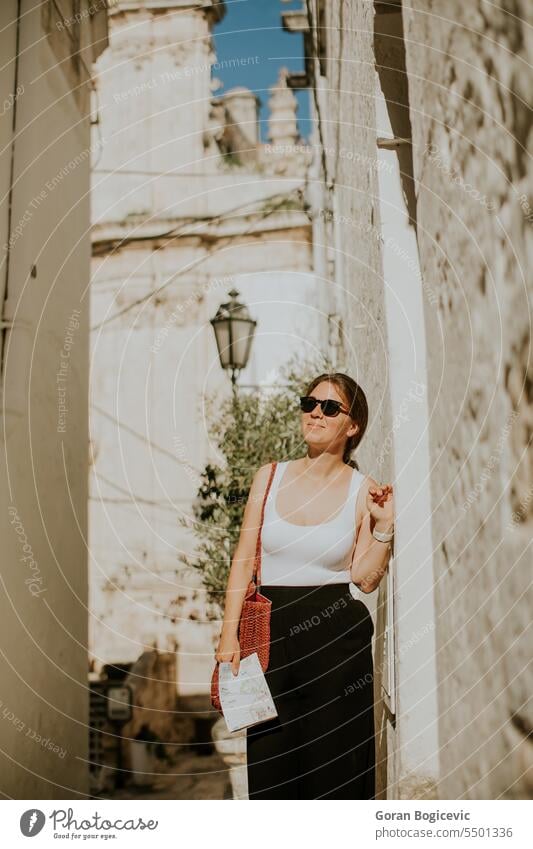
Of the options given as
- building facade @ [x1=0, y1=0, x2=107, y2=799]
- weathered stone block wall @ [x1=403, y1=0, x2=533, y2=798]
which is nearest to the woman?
weathered stone block wall @ [x1=403, y1=0, x2=533, y2=798]

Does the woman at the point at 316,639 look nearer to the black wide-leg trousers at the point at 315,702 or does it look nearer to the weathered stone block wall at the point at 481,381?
the black wide-leg trousers at the point at 315,702

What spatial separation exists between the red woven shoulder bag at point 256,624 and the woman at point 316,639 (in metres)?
0.01

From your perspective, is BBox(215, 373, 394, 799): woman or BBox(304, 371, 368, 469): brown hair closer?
BBox(215, 373, 394, 799): woman

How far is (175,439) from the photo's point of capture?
6957 millimetres

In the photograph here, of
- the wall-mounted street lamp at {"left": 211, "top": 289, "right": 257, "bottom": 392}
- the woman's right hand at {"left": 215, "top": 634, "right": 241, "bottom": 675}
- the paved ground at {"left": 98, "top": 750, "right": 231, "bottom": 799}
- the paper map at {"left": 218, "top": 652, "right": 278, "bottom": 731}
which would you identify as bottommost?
the paved ground at {"left": 98, "top": 750, "right": 231, "bottom": 799}

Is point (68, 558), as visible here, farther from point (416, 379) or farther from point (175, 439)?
point (175, 439)

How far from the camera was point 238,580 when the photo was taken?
1.59 metres

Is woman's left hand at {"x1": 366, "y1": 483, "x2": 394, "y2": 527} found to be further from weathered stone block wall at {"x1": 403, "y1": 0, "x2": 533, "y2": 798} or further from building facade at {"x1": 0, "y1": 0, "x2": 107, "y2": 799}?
building facade at {"x1": 0, "y1": 0, "x2": 107, "y2": 799}

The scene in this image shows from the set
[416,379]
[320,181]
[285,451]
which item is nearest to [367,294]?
[416,379]

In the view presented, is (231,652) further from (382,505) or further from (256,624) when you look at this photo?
(382,505)

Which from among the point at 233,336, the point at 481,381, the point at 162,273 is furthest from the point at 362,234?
the point at 162,273

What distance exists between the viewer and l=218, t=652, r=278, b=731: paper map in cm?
151

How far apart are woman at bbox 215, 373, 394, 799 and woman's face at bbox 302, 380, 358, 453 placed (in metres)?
0.12
